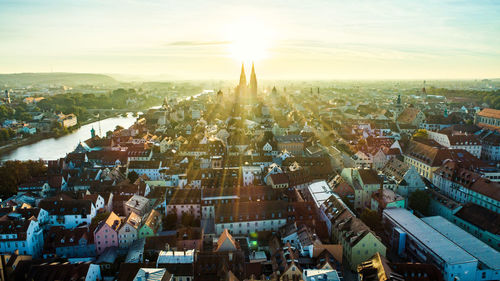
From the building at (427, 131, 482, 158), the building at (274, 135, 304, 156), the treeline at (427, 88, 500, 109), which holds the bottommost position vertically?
the building at (274, 135, 304, 156)

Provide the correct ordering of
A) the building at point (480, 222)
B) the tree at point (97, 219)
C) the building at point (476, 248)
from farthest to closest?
the tree at point (97, 219) < the building at point (480, 222) < the building at point (476, 248)

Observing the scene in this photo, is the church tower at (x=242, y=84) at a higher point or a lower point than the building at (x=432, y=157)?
higher

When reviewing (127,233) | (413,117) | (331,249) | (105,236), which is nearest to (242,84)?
(413,117)

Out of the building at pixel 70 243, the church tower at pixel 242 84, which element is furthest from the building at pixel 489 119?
the church tower at pixel 242 84

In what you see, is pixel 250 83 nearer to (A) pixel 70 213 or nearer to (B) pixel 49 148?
(B) pixel 49 148

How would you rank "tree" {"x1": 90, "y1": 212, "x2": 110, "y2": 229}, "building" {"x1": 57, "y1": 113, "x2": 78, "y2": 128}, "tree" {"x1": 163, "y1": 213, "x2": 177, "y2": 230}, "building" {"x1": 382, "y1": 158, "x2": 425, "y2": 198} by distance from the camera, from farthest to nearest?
"building" {"x1": 57, "y1": 113, "x2": 78, "y2": 128} < "building" {"x1": 382, "y1": 158, "x2": 425, "y2": 198} < "tree" {"x1": 163, "y1": 213, "x2": 177, "y2": 230} < "tree" {"x1": 90, "y1": 212, "x2": 110, "y2": 229}

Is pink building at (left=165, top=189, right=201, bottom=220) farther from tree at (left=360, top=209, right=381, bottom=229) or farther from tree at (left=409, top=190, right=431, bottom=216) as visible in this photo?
tree at (left=409, top=190, right=431, bottom=216)

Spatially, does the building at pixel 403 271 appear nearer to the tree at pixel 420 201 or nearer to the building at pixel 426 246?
the building at pixel 426 246

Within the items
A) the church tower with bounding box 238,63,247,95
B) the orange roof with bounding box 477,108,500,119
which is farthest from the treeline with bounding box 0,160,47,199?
the church tower with bounding box 238,63,247,95
